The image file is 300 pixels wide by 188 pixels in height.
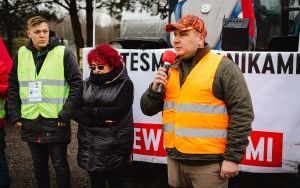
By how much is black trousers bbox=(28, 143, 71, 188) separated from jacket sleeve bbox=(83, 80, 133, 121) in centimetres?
56

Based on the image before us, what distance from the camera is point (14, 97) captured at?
420 cm

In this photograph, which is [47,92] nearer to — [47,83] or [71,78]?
[47,83]

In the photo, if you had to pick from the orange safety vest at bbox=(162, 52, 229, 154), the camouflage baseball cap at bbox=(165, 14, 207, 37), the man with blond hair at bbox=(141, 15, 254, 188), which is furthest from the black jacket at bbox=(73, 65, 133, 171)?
the camouflage baseball cap at bbox=(165, 14, 207, 37)

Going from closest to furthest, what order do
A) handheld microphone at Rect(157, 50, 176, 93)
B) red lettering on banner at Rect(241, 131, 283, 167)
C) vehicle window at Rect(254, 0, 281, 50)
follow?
handheld microphone at Rect(157, 50, 176, 93) < red lettering on banner at Rect(241, 131, 283, 167) < vehicle window at Rect(254, 0, 281, 50)

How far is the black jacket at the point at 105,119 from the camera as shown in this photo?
147 inches

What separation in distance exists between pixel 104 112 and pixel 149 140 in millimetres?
991

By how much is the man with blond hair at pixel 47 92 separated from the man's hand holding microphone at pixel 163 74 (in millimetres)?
1258

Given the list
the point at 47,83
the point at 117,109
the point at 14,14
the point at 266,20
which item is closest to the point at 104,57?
the point at 117,109

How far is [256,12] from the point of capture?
19.9 ft

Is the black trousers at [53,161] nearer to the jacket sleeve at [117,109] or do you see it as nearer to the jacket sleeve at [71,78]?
the jacket sleeve at [71,78]

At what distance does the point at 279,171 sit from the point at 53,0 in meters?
14.8

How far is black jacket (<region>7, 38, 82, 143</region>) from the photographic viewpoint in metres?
4.05

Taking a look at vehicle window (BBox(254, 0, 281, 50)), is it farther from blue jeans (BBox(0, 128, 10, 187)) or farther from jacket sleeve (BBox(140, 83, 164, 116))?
blue jeans (BBox(0, 128, 10, 187))

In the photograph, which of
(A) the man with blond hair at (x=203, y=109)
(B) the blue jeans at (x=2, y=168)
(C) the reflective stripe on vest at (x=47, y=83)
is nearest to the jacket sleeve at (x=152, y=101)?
(A) the man with blond hair at (x=203, y=109)
